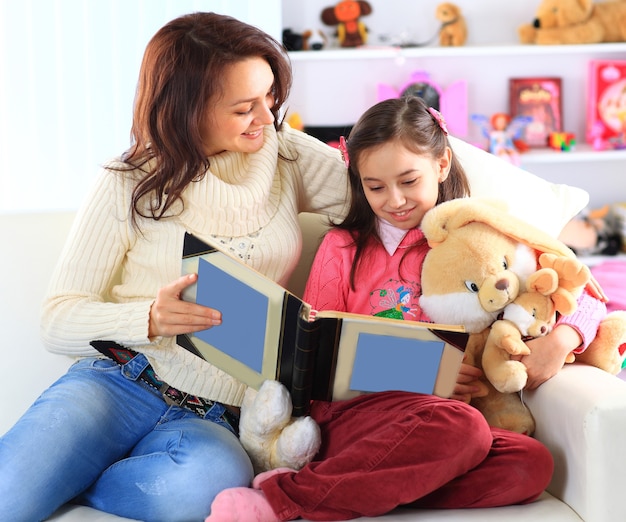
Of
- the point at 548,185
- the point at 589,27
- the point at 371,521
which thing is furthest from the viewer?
the point at 589,27

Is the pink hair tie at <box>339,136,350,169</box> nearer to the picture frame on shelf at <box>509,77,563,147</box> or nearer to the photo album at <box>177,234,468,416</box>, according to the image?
the photo album at <box>177,234,468,416</box>

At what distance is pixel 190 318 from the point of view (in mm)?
1335

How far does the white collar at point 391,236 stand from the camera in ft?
5.03

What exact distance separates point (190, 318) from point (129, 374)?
23 centimetres

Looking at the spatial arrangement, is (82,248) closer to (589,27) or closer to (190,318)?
(190,318)

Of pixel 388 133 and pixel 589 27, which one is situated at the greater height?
pixel 589 27

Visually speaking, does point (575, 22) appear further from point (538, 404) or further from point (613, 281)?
point (538, 404)

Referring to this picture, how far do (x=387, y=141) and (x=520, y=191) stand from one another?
0.35 m

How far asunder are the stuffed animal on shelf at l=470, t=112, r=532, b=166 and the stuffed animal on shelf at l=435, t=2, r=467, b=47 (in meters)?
0.27

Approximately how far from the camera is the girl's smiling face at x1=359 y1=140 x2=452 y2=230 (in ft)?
4.77

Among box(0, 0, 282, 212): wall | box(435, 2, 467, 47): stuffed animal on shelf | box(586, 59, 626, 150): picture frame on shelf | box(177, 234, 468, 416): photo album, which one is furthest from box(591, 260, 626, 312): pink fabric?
box(0, 0, 282, 212): wall

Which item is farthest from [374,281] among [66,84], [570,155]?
[570,155]

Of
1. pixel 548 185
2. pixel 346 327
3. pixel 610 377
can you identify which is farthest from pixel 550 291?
pixel 548 185

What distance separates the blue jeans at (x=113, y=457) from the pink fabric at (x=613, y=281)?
117cm
